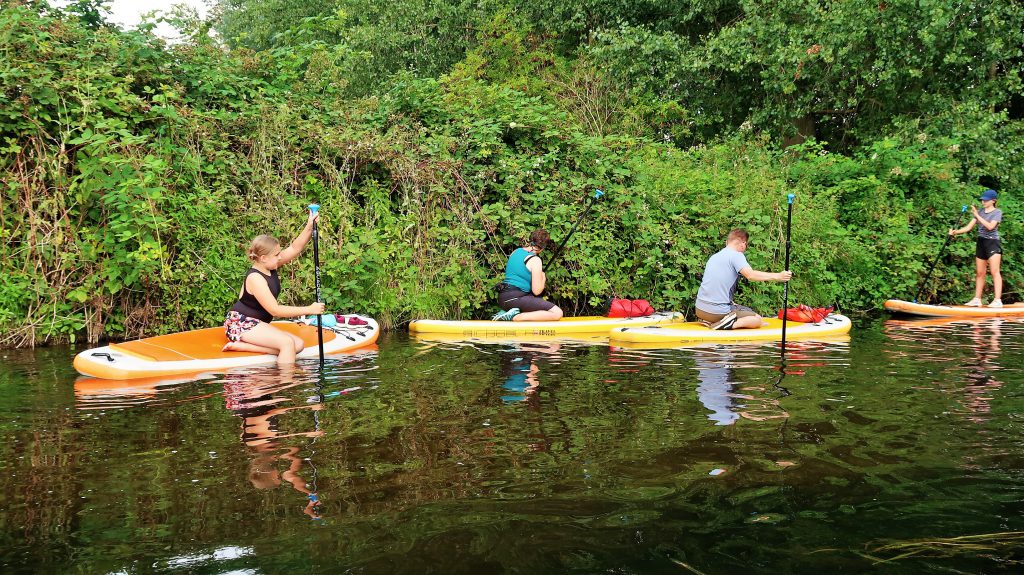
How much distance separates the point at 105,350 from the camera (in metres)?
7.72

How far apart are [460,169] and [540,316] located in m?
A: 3.04

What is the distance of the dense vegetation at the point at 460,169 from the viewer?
10156 mm

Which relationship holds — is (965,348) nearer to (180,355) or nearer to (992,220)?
(992,220)

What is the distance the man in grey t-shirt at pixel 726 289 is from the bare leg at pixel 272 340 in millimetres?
4969

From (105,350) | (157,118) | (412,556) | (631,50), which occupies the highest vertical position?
(631,50)

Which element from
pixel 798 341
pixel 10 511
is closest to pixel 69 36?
pixel 10 511

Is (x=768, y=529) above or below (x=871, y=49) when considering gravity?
below

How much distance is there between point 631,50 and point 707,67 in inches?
77.4

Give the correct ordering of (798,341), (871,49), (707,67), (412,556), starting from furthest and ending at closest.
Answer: (707,67) < (871,49) < (798,341) < (412,556)

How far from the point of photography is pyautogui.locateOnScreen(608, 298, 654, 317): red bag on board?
11.3 metres

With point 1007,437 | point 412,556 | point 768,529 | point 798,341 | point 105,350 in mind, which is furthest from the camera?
point 798,341

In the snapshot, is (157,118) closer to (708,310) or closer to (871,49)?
(708,310)

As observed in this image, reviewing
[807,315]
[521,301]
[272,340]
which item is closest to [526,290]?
[521,301]

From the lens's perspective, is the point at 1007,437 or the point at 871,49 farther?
the point at 871,49
